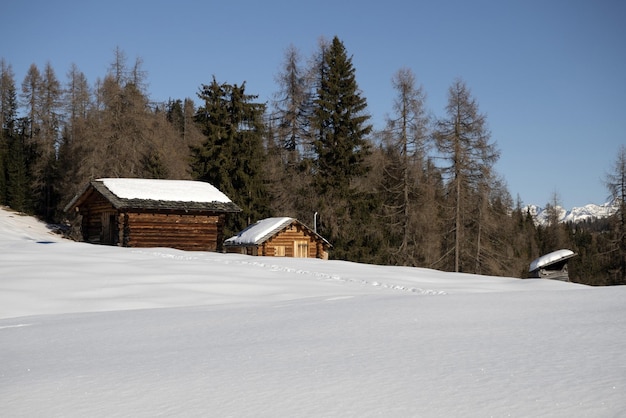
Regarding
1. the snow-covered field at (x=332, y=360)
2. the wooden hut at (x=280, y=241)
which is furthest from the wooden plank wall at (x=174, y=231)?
the snow-covered field at (x=332, y=360)

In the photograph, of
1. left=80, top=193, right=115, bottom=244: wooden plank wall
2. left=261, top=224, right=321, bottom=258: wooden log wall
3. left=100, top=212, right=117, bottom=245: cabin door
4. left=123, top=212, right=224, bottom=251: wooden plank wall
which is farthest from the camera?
left=261, top=224, right=321, bottom=258: wooden log wall

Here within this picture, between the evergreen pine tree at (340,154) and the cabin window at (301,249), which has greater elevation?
the evergreen pine tree at (340,154)

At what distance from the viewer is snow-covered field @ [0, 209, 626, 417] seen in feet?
13.2

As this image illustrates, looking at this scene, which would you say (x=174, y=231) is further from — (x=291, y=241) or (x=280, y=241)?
(x=291, y=241)

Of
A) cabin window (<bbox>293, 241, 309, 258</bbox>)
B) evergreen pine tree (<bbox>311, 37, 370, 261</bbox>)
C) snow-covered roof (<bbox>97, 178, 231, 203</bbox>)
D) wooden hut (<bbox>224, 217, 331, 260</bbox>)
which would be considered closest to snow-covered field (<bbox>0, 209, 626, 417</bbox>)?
snow-covered roof (<bbox>97, 178, 231, 203</bbox>)

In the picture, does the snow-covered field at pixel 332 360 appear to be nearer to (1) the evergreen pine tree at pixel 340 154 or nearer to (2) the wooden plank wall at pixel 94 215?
(2) the wooden plank wall at pixel 94 215

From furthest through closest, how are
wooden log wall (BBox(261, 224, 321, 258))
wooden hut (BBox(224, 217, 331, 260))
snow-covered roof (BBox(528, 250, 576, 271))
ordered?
wooden log wall (BBox(261, 224, 321, 258)) < wooden hut (BBox(224, 217, 331, 260)) < snow-covered roof (BBox(528, 250, 576, 271))

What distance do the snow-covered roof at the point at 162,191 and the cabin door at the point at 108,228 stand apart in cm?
147

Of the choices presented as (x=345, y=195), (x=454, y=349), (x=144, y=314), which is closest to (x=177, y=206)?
(x=345, y=195)

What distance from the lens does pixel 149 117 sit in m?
51.0

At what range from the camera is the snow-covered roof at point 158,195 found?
101 feet

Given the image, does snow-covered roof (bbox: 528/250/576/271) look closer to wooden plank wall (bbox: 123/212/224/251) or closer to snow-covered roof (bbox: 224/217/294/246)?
snow-covered roof (bbox: 224/217/294/246)

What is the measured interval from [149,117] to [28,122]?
1056 inches

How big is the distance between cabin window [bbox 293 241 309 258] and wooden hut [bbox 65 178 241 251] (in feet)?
18.1
